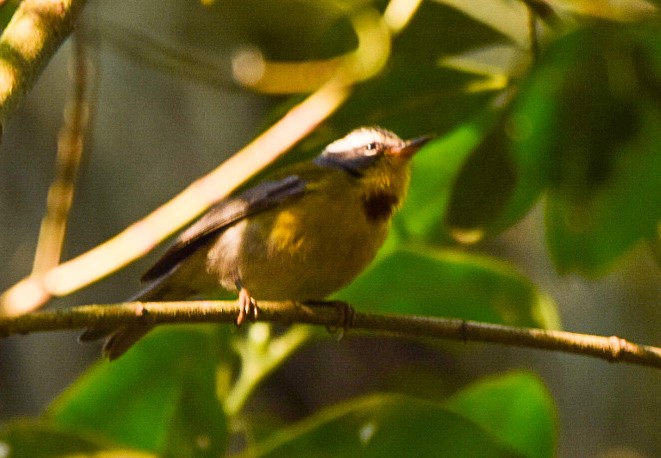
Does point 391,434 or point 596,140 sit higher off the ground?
point 596,140

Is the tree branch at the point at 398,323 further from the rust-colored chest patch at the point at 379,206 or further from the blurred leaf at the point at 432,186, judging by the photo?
the blurred leaf at the point at 432,186

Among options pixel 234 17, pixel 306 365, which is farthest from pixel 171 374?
pixel 234 17

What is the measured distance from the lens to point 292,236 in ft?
6.35

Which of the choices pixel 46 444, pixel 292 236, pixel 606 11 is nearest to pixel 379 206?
pixel 292 236

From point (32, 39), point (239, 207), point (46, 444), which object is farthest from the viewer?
point (239, 207)

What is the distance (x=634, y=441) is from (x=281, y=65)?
8.82 feet

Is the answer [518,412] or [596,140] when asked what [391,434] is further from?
[596,140]

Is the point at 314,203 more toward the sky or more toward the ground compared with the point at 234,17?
more toward the sky

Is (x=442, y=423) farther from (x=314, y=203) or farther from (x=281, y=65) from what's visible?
(x=281, y=65)

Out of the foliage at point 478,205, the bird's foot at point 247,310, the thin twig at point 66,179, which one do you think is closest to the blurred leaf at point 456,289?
the foliage at point 478,205

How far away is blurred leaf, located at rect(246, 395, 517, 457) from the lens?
150 cm

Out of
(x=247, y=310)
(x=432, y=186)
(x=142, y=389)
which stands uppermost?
(x=247, y=310)

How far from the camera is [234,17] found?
3.96 meters

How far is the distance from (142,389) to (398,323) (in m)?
0.67
